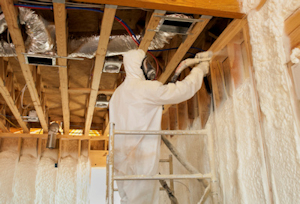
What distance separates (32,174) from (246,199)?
14.7 feet

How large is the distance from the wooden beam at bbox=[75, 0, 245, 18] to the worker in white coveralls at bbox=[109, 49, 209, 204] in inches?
17.4

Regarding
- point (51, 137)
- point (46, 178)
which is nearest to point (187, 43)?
point (51, 137)

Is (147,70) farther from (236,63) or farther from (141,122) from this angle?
(236,63)

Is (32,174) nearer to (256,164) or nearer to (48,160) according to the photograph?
(48,160)

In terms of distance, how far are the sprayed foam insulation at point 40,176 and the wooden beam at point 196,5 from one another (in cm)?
429

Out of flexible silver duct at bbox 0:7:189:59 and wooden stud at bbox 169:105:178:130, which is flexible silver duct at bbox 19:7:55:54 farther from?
wooden stud at bbox 169:105:178:130

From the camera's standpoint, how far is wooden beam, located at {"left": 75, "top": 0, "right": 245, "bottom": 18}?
1.90m

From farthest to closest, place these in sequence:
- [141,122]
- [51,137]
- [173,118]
A: [51,137] → [173,118] → [141,122]

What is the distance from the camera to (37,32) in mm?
2496

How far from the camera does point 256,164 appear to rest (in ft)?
5.79

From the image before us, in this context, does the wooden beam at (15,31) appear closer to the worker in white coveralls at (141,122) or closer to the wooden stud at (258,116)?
the worker in white coveralls at (141,122)

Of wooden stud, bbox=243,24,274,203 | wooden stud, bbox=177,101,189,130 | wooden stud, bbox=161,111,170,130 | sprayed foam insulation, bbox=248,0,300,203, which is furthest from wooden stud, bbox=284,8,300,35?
wooden stud, bbox=161,111,170,130

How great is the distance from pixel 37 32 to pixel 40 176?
3.60 meters

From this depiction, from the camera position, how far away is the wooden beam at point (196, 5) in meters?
1.90
